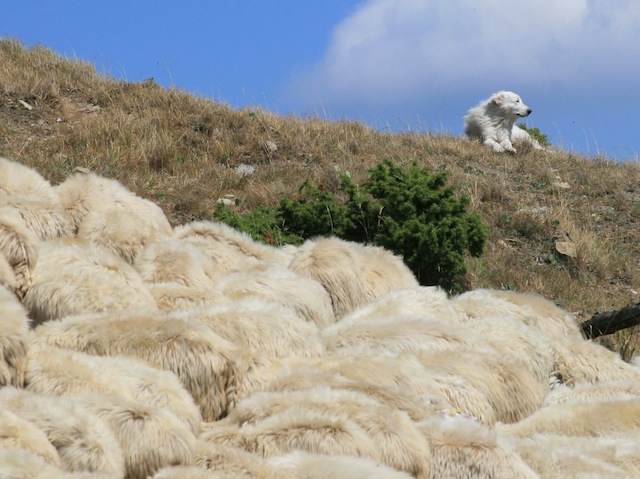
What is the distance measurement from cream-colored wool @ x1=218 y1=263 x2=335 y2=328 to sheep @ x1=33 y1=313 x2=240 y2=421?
1129 mm

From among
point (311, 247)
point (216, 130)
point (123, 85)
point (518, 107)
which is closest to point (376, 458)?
point (311, 247)

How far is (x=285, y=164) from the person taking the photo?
44.6 ft

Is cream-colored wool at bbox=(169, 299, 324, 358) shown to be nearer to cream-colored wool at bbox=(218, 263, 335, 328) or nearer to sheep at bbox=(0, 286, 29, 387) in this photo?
cream-colored wool at bbox=(218, 263, 335, 328)

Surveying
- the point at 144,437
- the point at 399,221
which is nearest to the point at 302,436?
the point at 144,437

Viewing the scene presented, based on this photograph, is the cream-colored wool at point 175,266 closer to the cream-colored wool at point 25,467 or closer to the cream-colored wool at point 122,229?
the cream-colored wool at point 122,229

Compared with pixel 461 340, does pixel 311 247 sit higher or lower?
higher

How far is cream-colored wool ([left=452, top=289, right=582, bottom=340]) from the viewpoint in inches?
305

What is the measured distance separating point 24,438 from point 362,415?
1709mm

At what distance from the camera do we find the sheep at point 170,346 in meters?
5.51

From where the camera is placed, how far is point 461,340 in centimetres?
676

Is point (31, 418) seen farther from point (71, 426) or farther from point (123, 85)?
point (123, 85)

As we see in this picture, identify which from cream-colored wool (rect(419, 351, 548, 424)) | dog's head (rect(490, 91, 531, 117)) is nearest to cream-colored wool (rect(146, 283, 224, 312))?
cream-colored wool (rect(419, 351, 548, 424))

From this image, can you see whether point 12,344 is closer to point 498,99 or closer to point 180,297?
point 180,297

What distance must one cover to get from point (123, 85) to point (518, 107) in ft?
26.8
